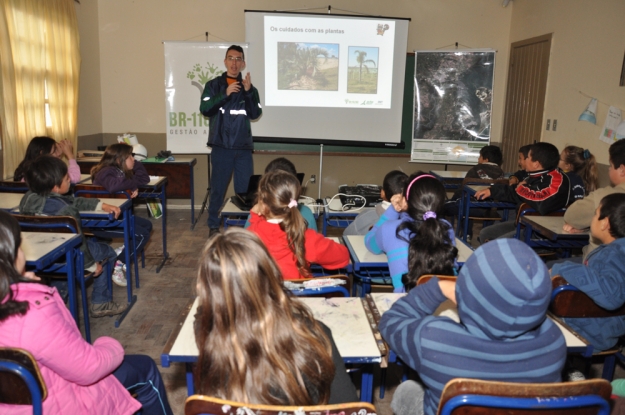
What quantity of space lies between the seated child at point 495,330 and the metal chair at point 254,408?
264 mm

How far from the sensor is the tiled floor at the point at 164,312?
244 centimetres

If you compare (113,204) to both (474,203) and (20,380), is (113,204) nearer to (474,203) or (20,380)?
(20,380)

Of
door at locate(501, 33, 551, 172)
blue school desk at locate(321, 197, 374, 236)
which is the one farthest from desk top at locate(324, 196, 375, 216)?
door at locate(501, 33, 551, 172)

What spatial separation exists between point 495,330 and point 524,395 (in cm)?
14

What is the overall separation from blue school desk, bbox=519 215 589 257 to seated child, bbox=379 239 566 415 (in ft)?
6.22

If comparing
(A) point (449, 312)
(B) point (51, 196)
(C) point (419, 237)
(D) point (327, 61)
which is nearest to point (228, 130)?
(D) point (327, 61)

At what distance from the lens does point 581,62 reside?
14.7ft

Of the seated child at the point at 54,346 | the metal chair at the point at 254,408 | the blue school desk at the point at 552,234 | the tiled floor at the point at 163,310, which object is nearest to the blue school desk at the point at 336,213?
the tiled floor at the point at 163,310

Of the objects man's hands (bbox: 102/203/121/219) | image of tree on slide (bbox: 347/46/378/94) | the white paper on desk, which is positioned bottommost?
man's hands (bbox: 102/203/121/219)

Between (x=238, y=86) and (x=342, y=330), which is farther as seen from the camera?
(x=238, y=86)

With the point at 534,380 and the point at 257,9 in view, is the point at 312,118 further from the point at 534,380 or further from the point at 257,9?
the point at 534,380

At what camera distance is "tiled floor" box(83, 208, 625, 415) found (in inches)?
96.0

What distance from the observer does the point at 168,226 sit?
5352 millimetres

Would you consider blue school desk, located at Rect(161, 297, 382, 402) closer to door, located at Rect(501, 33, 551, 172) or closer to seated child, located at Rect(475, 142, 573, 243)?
seated child, located at Rect(475, 142, 573, 243)
